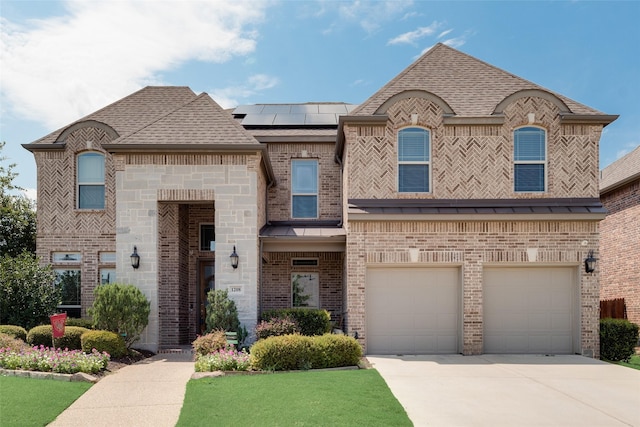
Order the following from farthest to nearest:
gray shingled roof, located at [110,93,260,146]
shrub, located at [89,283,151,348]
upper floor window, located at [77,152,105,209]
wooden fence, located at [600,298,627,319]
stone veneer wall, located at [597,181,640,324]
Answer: wooden fence, located at [600,298,627,319] < stone veneer wall, located at [597,181,640,324] < upper floor window, located at [77,152,105,209] < gray shingled roof, located at [110,93,260,146] < shrub, located at [89,283,151,348]

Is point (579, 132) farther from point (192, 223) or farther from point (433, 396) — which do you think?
point (192, 223)

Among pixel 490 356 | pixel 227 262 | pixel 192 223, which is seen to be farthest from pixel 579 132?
pixel 192 223

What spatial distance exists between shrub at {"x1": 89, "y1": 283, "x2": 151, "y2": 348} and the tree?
25.5 feet

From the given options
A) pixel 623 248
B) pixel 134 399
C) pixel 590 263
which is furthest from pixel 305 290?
pixel 623 248

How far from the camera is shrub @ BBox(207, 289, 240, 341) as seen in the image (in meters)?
12.8

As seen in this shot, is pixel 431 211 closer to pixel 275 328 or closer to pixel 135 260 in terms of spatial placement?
pixel 275 328

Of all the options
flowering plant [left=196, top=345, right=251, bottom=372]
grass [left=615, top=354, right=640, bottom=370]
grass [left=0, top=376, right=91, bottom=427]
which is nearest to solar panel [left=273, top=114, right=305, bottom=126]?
Result: flowering plant [left=196, top=345, right=251, bottom=372]

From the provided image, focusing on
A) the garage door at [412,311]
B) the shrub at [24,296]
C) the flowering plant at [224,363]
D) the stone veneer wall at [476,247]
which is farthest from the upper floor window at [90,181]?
the garage door at [412,311]

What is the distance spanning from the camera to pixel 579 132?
13.7m

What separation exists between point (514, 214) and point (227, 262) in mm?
7354

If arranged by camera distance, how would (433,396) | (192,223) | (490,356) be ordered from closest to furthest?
(433,396) < (490,356) < (192,223)

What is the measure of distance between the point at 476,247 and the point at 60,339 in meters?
10.2

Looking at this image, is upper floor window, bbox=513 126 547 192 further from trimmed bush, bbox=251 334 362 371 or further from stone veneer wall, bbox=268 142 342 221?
trimmed bush, bbox=251 334 362 371

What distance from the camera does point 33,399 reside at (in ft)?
26.9
